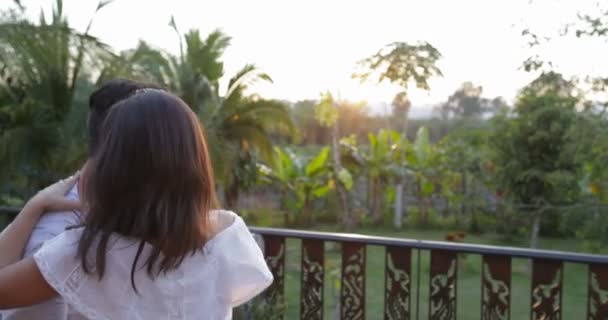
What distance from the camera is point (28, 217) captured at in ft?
4.98

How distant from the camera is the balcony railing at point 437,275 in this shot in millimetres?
2557

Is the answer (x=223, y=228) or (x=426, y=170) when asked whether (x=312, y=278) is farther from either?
(x=426, y=170)

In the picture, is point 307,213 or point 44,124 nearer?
point 44,124

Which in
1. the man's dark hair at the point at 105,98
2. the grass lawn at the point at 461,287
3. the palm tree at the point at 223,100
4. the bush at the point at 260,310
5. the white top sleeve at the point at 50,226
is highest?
the palm tree at the point at 223,100

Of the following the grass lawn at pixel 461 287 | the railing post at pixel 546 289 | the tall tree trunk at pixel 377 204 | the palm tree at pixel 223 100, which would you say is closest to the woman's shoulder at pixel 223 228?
the railing post at pixel 546 289

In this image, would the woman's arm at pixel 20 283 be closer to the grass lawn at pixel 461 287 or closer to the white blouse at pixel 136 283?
the white blouse at pixel 136 283

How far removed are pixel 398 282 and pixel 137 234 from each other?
6.31ft

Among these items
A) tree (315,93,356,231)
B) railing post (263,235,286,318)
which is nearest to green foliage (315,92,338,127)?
tree (315,93,356,231)

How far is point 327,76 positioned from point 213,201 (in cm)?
1492

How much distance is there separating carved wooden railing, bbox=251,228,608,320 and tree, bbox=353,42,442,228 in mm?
12173

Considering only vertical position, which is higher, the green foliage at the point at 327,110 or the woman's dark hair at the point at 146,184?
the green foliage at the point at 327,110

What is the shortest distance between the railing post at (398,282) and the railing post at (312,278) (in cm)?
35

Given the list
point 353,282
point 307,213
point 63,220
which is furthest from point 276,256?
point 307,213

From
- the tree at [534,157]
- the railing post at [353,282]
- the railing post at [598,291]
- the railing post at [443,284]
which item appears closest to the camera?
the railing post at [598,291]
